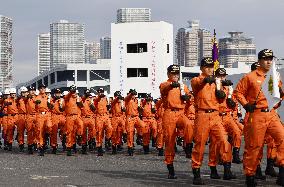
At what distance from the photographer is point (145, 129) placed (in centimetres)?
2130

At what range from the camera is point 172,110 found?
13086 millimetres

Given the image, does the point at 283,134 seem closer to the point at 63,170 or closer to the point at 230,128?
the point at 230,128

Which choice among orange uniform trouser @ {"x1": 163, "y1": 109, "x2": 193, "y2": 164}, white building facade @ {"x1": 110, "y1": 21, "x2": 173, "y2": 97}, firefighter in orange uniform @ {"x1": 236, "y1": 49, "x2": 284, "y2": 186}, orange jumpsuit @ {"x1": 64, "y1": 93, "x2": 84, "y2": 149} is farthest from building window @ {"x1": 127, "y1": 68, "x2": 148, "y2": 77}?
firefighter in orange uniform @ {"x1": 236, "y1": 49, "x2": 284, "y2": 186}

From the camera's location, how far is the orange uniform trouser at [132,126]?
19922mm

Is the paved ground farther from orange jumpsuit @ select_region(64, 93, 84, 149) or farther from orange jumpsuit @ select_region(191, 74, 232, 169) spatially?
orange jumpsuit @ select_region(64, 93, 84, 149)

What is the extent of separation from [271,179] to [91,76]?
331ft

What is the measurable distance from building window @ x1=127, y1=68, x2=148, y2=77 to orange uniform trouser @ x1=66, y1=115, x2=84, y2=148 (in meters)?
44.3

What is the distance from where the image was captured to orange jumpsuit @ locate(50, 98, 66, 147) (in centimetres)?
2091

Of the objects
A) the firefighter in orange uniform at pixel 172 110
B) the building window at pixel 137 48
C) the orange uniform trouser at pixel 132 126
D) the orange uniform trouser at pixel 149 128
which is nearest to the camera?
the firefighter in orange uniform at pixel 172 110

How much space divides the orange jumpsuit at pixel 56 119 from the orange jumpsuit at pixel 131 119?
212 cm

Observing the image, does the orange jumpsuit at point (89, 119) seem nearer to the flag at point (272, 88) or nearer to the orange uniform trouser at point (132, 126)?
the orange uniform trouser at point (132, 126)

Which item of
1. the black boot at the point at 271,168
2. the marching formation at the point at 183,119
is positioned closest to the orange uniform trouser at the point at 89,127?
the marching formation at the point at 183,119

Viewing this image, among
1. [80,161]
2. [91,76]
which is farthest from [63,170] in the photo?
[91,76]

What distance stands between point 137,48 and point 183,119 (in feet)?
170
